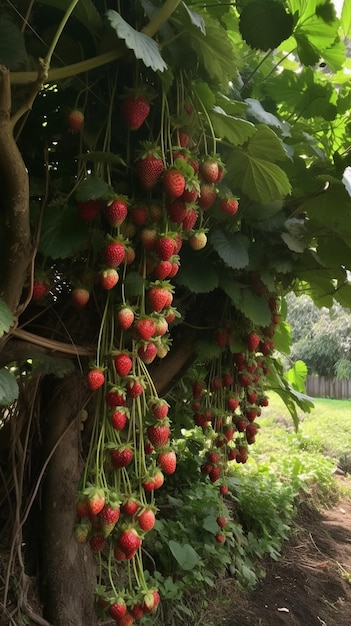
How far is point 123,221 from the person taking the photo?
108 centimetres

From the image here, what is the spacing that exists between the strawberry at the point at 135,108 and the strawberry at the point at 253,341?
900mm

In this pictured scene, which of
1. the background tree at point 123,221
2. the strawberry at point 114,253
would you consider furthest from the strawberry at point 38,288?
the strawberry at point 114,253

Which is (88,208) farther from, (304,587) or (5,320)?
(304,587)

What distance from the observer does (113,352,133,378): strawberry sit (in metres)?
1.09

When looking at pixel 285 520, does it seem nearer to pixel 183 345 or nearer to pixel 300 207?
pixel 183 345

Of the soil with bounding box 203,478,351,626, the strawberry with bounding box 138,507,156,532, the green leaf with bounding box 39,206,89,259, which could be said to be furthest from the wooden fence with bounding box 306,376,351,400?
the green leaf with bounding box 39,206,89,259

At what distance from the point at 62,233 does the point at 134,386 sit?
13.5 inches

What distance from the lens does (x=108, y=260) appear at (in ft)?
3.40

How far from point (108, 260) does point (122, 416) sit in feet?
1.04

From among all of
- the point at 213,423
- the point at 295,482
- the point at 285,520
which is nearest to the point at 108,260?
the point at 213,423

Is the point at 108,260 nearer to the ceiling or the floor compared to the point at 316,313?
nearer to the ceiling

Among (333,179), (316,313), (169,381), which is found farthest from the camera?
(316,313)

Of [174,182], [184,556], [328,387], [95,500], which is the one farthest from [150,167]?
[328,387]

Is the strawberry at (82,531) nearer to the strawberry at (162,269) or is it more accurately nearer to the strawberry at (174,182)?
the strawberry at (162,269)
